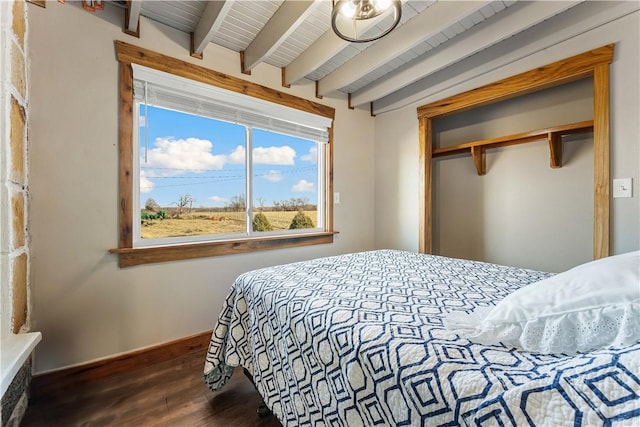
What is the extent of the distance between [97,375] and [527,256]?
3.40m

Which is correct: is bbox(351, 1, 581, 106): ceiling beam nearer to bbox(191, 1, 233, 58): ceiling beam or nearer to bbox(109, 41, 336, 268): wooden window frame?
bbox(109, 41, 336, 268): wooden window frame

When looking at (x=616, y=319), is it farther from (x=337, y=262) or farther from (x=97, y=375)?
(x=97, y=375)

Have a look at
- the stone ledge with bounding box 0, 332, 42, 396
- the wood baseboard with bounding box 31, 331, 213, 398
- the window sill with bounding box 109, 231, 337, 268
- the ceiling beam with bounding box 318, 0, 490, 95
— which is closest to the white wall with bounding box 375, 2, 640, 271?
the ceiling beam with bounding box 318, 0, 490, 95

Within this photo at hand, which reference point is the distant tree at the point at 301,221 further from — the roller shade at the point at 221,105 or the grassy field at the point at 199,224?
the roller shade at the point at 221,105

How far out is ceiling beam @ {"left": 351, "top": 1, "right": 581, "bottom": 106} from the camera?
5.48 feet

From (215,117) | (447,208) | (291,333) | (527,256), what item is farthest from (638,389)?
(447,208)

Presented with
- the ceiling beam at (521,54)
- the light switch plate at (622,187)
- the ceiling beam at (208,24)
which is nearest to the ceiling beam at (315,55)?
the ceiling beam at (208,24)

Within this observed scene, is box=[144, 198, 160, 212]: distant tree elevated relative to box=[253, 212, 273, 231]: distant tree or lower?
elevated

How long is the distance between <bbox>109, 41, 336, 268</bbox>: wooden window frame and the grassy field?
0.14 m

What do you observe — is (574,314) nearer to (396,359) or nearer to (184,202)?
(396,359)

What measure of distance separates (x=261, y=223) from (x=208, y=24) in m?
1.58

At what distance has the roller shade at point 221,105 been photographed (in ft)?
6.28

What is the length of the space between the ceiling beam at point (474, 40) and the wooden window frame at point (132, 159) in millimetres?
969

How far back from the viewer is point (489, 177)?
8.59ft
